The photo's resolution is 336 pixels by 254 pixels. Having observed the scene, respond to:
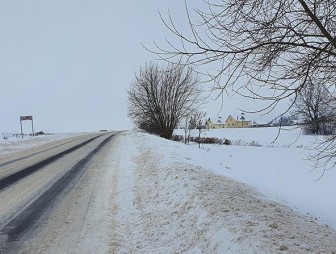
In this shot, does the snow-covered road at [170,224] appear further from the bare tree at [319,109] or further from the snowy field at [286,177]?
the snowy field at [286,177]

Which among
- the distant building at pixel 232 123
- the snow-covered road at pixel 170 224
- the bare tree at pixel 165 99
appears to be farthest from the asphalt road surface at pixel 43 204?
the distant building at pixel 232 123

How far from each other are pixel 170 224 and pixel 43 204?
2.98m

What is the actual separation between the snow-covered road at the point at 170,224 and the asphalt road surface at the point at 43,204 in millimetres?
18

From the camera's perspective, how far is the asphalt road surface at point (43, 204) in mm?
5344

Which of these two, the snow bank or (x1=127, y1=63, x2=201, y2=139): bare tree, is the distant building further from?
the snow bank

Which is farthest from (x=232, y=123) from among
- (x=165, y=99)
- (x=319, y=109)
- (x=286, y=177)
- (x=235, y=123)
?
(x=319, y=109)

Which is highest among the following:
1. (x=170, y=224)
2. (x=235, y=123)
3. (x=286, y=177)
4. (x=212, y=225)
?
(x=235, y=123)

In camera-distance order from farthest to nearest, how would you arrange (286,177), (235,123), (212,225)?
(235,123), (286,177), (212,225)

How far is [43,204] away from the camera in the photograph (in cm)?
736

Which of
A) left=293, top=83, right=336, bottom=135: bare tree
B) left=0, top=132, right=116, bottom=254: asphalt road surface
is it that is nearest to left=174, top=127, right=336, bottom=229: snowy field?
left=293, top=83, right=336, bottom=135: bare tree

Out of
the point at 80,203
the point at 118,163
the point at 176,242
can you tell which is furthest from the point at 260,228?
the point at 118,163

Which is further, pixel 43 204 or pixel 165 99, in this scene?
pixel 165 99

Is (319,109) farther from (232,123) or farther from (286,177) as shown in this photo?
(232,123)

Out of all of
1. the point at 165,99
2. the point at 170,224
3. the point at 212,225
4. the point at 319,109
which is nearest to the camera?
the point at 212,225
